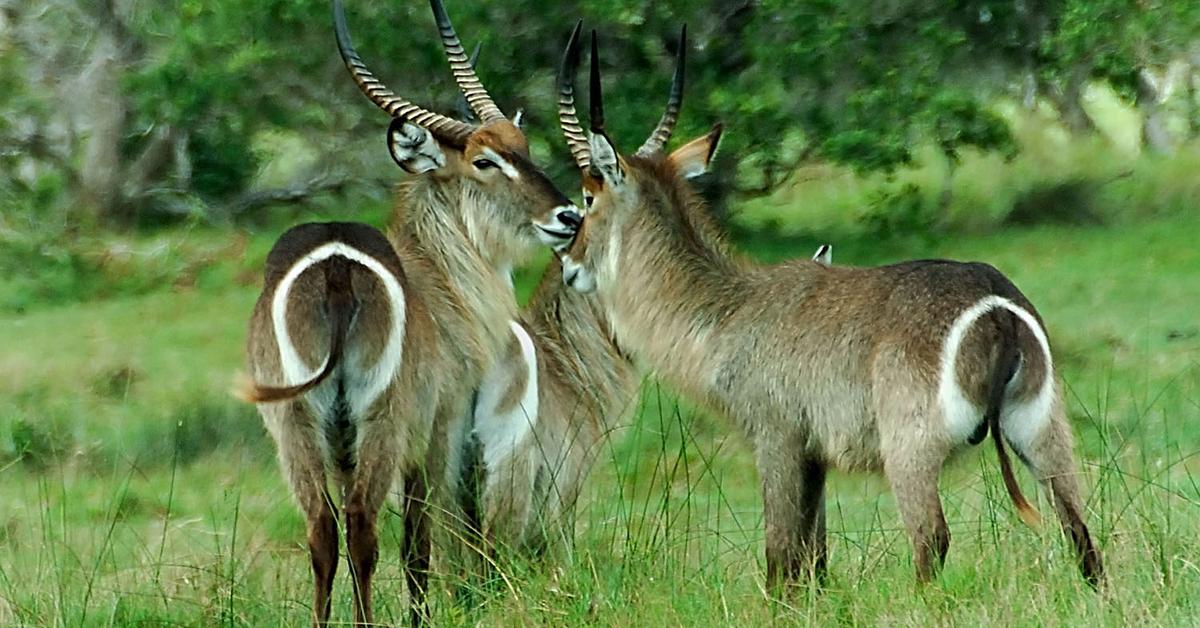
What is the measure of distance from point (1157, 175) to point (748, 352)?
20.6ft

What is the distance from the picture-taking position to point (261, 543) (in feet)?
21.8

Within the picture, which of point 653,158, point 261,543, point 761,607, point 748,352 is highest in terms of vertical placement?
point 653,158

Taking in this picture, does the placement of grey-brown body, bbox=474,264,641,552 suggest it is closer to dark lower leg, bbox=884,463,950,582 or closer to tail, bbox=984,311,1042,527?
dark lower leg, bbox=884,463,950,582

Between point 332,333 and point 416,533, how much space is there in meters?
0.67

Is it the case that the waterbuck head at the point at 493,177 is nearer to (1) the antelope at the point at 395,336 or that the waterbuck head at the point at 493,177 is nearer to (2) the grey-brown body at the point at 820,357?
(1) the antelope at the point at 395,336

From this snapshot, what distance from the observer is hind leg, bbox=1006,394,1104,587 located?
4.56 meters

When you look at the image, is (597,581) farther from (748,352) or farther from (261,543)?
(261,543)

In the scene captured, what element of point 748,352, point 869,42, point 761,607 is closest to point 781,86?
point 869,42

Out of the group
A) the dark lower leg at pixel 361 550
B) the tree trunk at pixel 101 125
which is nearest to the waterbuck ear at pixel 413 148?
the dark lower leg at pixel 361 550

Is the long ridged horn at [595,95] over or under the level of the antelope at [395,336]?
over

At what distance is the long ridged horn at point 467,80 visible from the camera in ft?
19.0

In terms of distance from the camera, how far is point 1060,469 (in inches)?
183

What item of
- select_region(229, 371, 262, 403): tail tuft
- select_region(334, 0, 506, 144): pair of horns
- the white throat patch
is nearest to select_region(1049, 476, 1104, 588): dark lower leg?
the white throat patch

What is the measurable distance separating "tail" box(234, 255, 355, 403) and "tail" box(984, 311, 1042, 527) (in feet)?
4.81
